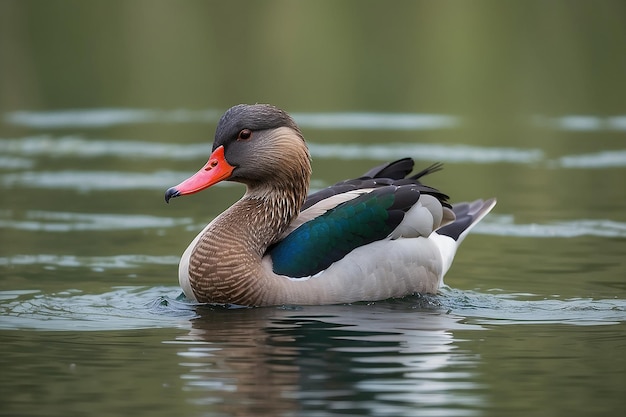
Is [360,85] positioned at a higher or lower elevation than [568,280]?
higher

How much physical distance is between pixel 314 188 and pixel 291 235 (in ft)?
21.0

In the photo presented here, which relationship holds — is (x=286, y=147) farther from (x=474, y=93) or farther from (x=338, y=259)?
(x=474, y=93)

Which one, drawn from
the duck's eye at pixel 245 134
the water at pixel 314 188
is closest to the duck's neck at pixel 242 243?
the water at pixel 314 188

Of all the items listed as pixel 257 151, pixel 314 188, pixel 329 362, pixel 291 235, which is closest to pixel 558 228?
pixel 314 188

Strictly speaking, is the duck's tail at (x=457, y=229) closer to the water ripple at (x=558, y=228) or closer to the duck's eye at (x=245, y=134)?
the water ripple at (x=558, y=228)

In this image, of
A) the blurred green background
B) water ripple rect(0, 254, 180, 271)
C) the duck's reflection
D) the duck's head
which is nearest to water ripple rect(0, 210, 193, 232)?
water ripple rect(0, 254, 180, 271)

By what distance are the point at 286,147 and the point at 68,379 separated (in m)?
3.57

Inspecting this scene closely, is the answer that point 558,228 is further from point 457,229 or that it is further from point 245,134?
point 245,134

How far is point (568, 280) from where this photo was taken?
11984 millimetres

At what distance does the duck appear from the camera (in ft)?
35.6

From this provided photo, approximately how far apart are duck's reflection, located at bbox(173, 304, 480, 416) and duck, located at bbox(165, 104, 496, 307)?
9.3 inches

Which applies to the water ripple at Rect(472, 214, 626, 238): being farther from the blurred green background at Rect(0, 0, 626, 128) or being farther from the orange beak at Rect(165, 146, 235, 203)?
the blurred green background at Rect(0, 0, 626, 128)

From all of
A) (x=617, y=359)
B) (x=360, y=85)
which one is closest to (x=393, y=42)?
(x=360, y=85)

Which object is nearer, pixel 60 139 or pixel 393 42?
pixel 60 139
